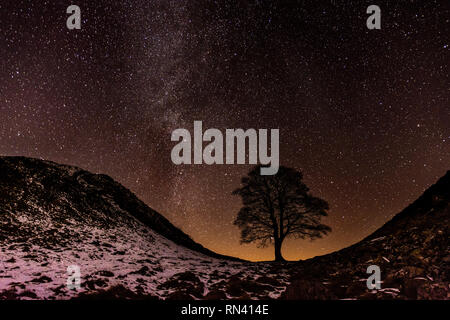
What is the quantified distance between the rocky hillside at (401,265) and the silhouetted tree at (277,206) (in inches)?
361

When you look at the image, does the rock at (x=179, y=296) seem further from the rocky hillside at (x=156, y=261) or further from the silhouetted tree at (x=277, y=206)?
the silhouetted tree at (x=277, y=206)

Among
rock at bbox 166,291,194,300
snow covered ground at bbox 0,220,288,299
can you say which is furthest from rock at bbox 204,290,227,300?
rock at bbox 166,291,194,300

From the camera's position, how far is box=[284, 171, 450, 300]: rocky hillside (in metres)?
8.51

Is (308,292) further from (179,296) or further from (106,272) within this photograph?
(106,272)

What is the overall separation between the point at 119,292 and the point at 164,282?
7.48ft

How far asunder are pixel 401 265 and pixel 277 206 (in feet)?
47.2

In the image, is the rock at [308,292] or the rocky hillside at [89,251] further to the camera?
the rocky hillside at [89,251]

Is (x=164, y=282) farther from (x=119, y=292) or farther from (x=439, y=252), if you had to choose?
A: (x=439, y=252)

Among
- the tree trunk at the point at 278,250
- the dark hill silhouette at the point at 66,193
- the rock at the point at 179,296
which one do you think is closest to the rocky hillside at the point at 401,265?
the rock at the point at 179,296

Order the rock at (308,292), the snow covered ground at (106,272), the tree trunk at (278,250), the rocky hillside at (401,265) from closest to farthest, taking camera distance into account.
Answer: the rocky hillside at (401,265), the rock at (308,292), the snow covered ground at (106,272), the tree trunk at (278,250)

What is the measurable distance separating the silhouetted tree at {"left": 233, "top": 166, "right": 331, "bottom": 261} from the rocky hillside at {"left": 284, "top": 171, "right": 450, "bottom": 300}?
9175 mm

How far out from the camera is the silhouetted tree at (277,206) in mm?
23875

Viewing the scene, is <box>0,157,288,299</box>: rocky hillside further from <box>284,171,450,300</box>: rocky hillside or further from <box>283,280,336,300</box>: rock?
<box>284,171,450,300</box>: rocky hillside
